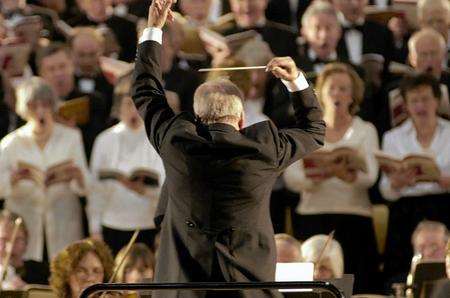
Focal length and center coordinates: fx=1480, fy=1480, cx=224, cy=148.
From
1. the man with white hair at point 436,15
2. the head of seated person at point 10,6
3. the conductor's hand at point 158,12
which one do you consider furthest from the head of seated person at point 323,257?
the head of seated person at point 10,6

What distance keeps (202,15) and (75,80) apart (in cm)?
110

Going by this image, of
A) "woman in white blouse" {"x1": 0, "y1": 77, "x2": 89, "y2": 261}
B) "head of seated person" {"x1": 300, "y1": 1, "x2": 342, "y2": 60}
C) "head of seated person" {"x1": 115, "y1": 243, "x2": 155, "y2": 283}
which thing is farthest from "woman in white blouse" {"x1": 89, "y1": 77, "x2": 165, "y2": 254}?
"head of seated person" {"x1": 300, "y1": 1, "x2": 342, "y2": 60}

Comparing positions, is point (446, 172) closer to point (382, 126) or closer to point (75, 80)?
point (382, 126)

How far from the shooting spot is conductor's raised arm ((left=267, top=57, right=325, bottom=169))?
609cm

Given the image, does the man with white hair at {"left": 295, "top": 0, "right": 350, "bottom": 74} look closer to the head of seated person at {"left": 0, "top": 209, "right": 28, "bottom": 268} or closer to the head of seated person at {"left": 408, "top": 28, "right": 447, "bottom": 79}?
the head of seated person at {"left": 408, "top": 28, "right": 447, "bottom": 79}

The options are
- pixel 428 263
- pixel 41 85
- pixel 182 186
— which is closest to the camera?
pixel 182 186

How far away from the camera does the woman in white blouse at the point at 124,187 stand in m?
10.3

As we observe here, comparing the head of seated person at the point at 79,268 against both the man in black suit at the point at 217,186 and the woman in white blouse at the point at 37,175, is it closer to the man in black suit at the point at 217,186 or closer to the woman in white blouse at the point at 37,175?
the man in black suit at the point at 217,186

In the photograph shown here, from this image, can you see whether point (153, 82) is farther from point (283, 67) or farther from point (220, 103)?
point (283, 67)

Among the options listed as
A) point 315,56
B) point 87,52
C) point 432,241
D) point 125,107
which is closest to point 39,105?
point 125,107

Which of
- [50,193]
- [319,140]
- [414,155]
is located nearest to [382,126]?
[414,155]

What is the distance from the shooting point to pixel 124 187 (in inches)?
410

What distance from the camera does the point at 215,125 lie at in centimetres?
603

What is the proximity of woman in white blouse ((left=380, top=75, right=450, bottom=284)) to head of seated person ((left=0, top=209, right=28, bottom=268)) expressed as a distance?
2453mm
